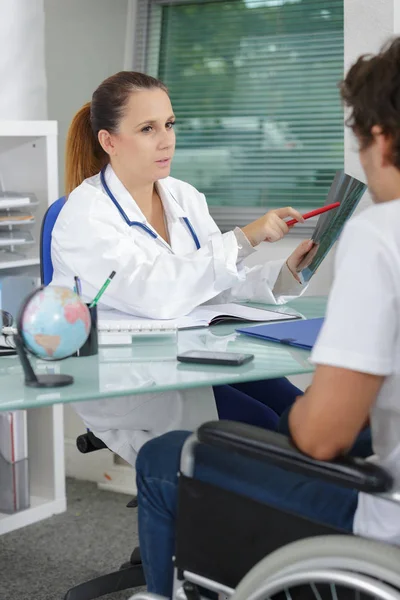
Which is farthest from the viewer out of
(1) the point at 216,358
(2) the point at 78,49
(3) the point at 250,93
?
(2) the point at 78,49

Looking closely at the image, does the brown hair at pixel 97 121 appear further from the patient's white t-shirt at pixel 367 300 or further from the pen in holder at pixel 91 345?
the patient's white t-shirt at pixel 367 300

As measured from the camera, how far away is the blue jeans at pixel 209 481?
4.53 ft

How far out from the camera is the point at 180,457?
152 centimetres

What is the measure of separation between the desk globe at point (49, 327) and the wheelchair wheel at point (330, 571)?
0.50m

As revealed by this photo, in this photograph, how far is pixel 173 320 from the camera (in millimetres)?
2102

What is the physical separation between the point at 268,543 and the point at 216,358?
0.41m

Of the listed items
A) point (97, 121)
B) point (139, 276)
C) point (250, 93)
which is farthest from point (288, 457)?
point (250, 93)

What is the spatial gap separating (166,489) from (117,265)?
78 centimetres

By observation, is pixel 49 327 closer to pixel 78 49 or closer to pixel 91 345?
pixel 91 345

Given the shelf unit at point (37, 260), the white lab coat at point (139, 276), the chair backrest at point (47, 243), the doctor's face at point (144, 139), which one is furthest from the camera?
the shelf unit at point (37, 260)

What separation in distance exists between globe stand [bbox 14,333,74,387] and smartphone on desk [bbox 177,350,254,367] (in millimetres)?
234

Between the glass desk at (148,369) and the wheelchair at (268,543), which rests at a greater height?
the glass desk at (148,369)

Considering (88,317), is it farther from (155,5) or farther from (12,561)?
(155,5)

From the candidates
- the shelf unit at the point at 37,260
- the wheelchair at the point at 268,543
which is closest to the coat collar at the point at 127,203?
the shelf unit at the point at 37,260
